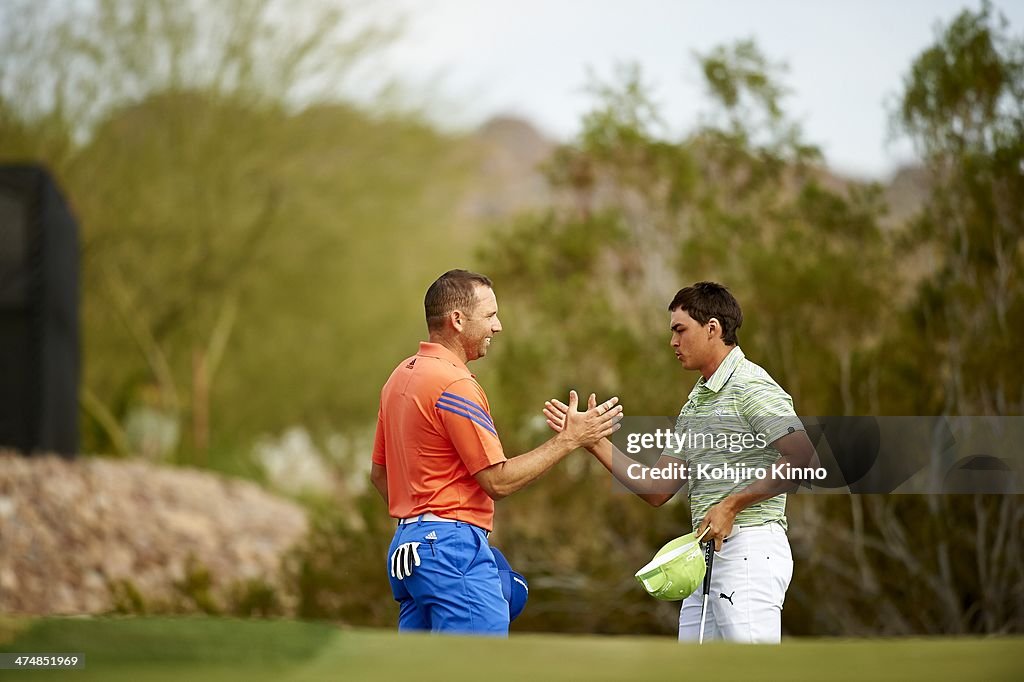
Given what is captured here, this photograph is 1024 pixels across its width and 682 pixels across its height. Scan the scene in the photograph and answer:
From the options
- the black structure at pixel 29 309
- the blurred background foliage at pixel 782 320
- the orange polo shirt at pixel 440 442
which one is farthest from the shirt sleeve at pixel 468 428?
the black structure at pixel 29 309

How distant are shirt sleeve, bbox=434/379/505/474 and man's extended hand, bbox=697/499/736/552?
0.68 m

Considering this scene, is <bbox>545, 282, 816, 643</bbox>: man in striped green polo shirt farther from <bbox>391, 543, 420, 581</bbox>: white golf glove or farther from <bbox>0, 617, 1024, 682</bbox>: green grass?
<bbox>0, 617, 1024, 682</bbox>: green grass

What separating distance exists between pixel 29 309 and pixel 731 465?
933cm

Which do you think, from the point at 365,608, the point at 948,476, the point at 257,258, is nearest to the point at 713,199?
the point at 948,476

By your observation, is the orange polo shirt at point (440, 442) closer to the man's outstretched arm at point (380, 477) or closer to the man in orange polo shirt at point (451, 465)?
the man in orange polo shirt at point (451, 465)

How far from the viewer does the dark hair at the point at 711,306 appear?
12.2ft

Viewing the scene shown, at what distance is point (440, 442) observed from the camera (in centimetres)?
354

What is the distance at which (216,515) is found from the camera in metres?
13.5

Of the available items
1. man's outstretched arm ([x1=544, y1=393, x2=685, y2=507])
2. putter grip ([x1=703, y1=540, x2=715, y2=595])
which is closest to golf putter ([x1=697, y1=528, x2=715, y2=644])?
putter grip ([x1=703, y1=540, x2=715, y2=595])

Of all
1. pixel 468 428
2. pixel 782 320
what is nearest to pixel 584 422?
pixel 468 428

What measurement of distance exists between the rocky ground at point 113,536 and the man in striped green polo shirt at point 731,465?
22.3 ft

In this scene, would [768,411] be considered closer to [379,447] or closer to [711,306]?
[711,306]

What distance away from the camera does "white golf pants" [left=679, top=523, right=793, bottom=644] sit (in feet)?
11.6

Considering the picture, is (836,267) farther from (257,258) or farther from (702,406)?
(257,258)
